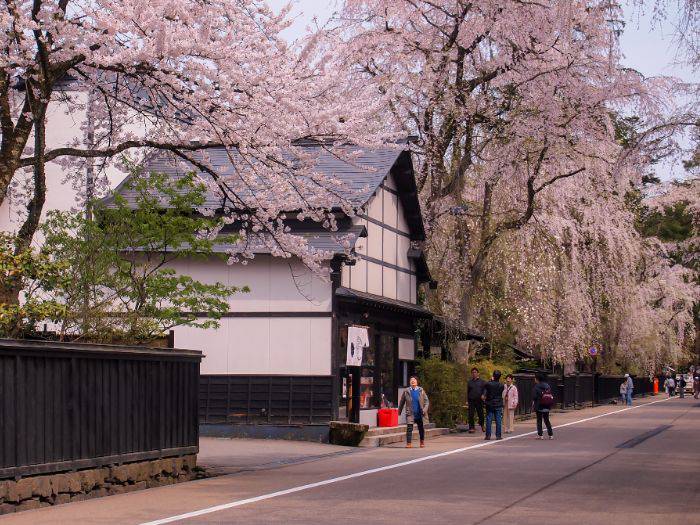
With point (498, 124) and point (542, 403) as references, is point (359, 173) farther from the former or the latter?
point (542, 403)

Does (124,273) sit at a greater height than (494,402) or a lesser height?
greater

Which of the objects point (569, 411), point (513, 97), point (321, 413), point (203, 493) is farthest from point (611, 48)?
point (569, 411)

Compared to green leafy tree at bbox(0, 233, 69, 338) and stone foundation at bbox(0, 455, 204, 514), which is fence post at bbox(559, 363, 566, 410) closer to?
stone foundation at bbox(0, 455, 204, 514)

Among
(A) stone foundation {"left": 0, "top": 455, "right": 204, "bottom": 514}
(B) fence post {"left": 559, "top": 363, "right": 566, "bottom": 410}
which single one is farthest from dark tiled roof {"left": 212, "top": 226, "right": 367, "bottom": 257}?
(B) fence post {"left": 559, "top": 363, "right": 566, "bottom": 410}

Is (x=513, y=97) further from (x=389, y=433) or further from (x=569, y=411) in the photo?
(x=569, y=411)

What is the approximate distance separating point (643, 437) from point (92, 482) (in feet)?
63.4

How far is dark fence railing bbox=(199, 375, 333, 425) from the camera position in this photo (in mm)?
27922

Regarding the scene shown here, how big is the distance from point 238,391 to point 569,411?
28151 mm

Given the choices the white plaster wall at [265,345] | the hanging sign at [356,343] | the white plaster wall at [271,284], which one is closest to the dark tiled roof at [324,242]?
the white plaster wall at [271,284]

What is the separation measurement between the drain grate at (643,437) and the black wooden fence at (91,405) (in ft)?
41.3

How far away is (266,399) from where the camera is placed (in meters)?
28.2

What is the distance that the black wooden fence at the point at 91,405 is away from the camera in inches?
553

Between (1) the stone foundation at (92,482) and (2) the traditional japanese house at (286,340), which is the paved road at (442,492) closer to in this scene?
(1) the stone foundation at (92,482)

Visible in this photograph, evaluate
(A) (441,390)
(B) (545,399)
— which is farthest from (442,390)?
(B) (545,399)
